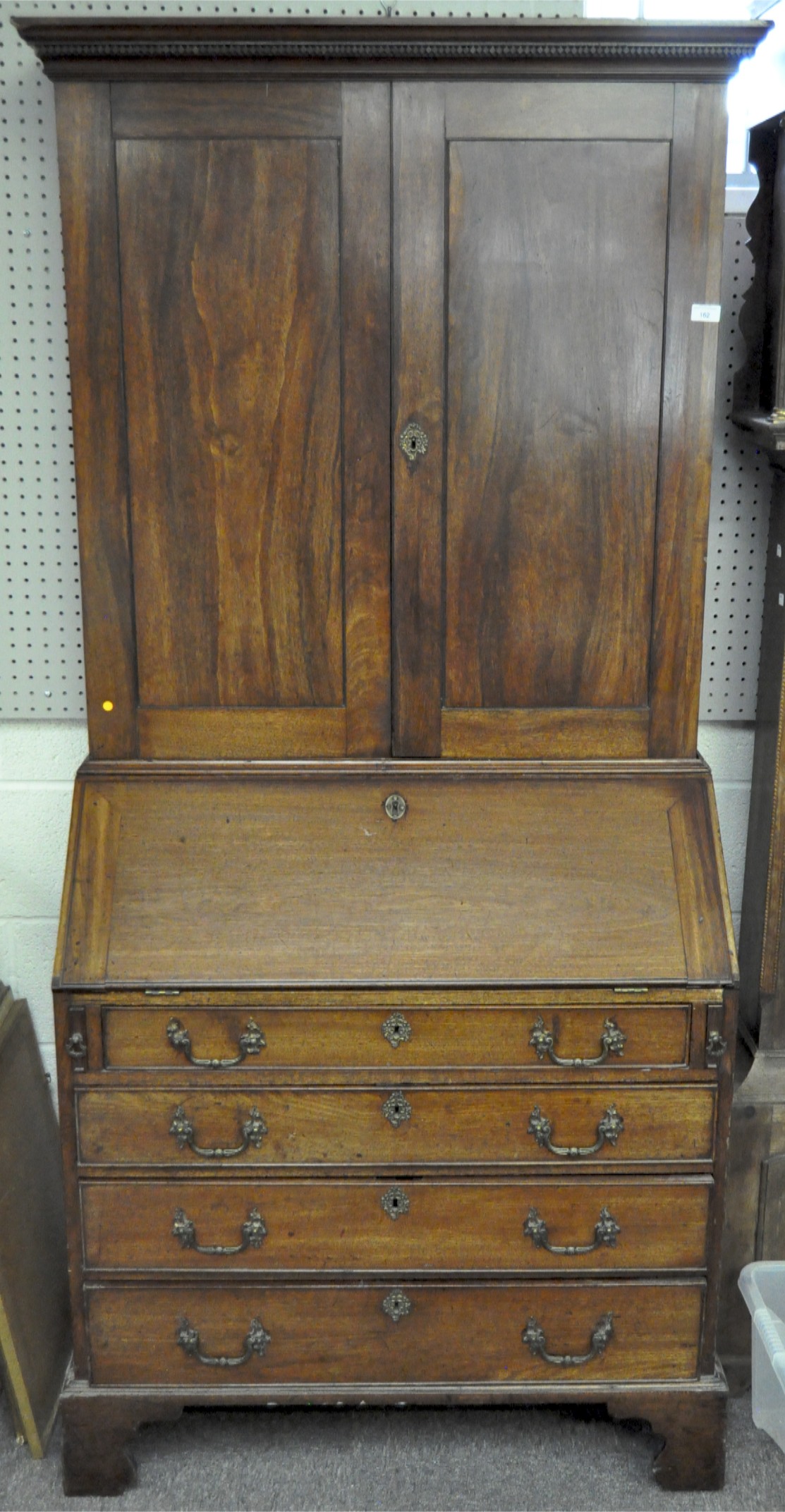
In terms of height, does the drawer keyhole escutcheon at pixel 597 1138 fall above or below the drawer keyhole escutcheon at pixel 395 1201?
above

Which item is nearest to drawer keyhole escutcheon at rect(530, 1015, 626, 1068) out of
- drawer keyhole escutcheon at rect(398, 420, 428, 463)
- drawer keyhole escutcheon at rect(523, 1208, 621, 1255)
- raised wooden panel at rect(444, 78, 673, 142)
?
drawer keyhole escutcheon at rect(523, 1208, 621, 1255)

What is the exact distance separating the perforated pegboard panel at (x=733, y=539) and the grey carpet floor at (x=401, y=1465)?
54.4 inches

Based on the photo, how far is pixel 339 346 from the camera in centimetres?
214

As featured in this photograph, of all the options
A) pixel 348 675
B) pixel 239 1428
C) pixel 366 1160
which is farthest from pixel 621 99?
pixel 239 1428

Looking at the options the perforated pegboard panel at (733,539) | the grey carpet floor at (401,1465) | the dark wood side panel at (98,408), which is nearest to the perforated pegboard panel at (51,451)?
the perforated pegboard panel at (733,539)

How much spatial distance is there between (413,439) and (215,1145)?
→ 1.20 meters

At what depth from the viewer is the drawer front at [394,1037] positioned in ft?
7.17

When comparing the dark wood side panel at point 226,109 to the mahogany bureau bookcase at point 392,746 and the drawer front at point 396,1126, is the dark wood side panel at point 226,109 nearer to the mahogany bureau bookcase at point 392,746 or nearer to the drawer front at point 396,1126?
the mahogany bureau bookcase at point 392,746

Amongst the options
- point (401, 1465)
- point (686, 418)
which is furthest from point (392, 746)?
point (401, 1465)

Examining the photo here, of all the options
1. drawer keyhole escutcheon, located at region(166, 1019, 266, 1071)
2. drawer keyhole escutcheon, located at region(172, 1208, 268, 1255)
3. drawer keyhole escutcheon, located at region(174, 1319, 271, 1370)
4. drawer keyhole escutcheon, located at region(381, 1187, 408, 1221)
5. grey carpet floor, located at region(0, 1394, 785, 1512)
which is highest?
drawer keyhole escutcheon, located at region(166, 1019, 266, 1071)

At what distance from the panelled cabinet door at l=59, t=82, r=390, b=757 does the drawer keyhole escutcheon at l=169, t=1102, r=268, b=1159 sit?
1.97 ft

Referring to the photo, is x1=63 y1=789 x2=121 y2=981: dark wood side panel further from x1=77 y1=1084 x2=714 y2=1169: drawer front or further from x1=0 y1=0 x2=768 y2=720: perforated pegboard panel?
x1=0 y1=0 x2=768 y2=720: perforated pegboard panel

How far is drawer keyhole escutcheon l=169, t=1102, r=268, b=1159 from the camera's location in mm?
2221

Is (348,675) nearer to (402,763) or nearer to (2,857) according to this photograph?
(402,763)
